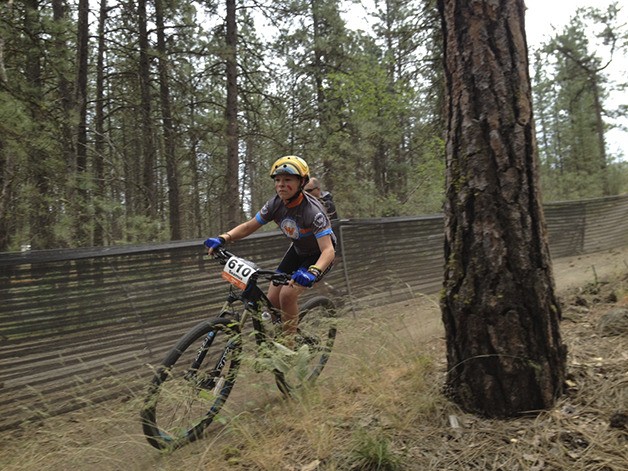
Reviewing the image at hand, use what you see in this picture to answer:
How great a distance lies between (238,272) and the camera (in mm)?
3498

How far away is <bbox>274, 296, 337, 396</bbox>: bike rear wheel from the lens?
2979 mm

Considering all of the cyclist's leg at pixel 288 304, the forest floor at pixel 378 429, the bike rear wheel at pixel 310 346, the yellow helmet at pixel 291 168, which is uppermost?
the yellow helmet at pixel 291 168

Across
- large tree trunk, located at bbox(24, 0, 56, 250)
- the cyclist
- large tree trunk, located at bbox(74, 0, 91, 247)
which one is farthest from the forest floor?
large tree trunk, located at bbox(74, 0, 91, 247)

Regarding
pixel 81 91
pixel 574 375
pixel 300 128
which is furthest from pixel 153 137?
pixel 574 375

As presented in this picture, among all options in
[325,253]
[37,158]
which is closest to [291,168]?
[325,253]

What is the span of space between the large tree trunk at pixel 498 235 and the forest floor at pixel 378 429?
0.72ft

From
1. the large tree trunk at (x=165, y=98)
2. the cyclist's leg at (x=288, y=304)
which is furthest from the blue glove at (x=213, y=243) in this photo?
the large tree trunk at (x=165, y=98)

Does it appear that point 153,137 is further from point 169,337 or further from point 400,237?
point 169,337

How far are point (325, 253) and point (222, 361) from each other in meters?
1.20

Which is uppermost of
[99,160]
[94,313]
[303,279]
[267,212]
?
[99,160]

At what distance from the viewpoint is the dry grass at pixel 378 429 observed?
2.30m

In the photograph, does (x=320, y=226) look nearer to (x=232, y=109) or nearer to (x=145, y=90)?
(x=232, y=109)

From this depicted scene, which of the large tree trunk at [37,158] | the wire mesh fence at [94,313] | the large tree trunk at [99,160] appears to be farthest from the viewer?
the large tree trunk at [99,160]

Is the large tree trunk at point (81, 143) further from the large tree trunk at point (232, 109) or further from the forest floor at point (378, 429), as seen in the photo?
the forest floor at point (378, 429)
